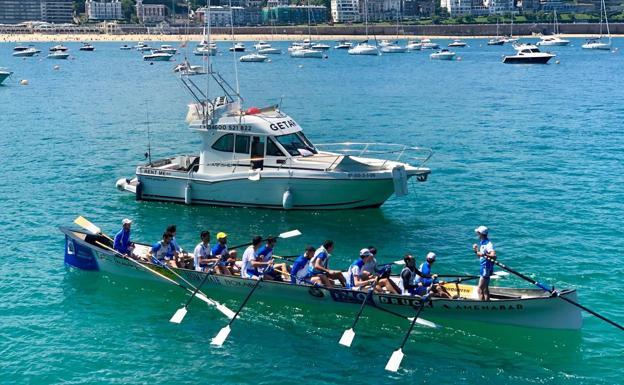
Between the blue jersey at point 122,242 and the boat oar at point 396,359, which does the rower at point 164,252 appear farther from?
the boat oar at point 396,359

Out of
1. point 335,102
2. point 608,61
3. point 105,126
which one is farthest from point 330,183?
point 608,61

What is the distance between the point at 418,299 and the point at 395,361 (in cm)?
264

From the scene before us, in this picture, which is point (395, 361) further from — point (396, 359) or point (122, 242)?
point (122, 242)

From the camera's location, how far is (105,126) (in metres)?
60.7

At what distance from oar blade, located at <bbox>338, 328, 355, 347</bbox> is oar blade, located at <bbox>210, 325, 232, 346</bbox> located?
122 inches

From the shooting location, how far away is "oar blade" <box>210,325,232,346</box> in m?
21.5

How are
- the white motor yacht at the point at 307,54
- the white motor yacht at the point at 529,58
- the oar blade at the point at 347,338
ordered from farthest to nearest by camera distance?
1. the white motor yacht at the point at 307,54
2. the white motor yacht at the point at 529,58
3. the oar blade at the point at 347,338

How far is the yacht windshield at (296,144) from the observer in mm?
33156

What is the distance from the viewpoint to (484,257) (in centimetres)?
2139

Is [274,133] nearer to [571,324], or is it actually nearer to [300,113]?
[571,324]

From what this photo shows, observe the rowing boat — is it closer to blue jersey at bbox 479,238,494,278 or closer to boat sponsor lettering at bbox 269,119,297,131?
blue jersey at bbox 479,238,494,278

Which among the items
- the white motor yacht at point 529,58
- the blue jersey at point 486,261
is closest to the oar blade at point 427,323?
the blue jersey at point 486,261

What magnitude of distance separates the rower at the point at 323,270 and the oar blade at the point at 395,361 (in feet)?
12.9

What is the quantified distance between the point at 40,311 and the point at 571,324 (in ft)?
50.2
